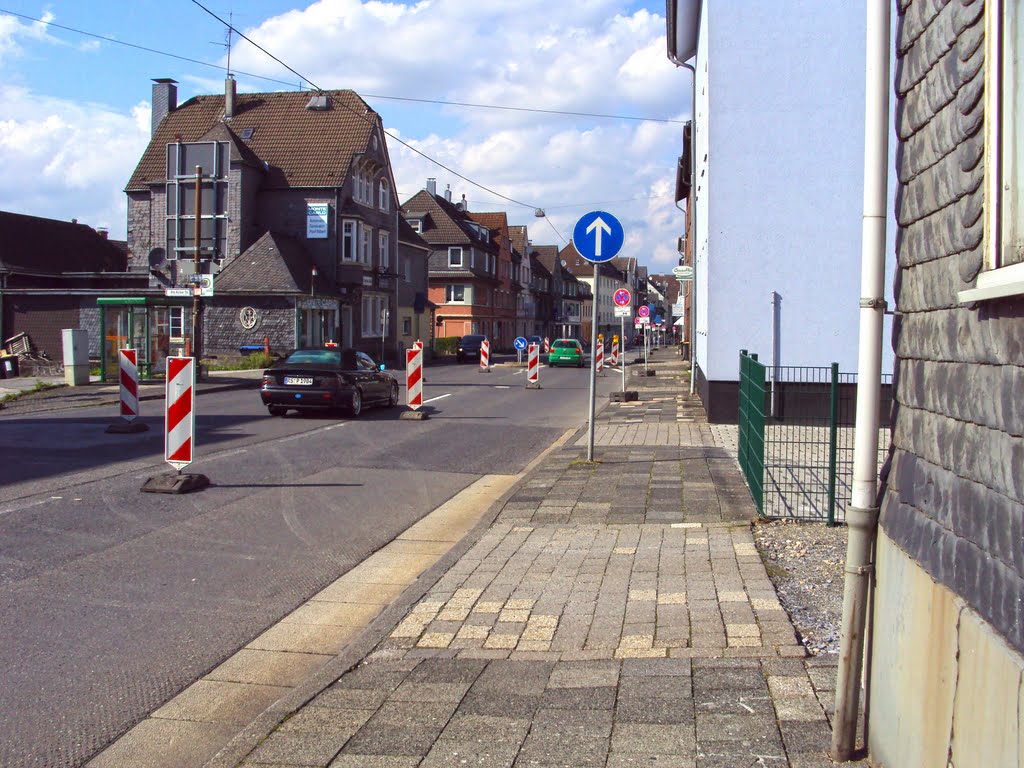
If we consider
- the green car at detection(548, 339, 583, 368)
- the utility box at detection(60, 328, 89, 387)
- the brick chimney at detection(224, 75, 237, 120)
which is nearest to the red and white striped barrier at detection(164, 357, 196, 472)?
the utility box at detection(60, 328, 89, 387)

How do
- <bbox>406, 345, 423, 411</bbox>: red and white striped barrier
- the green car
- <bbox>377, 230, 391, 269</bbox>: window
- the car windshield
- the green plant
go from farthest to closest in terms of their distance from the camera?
the green plant
<bbox>377, 230, 391, 269</bbox>: window
the green car
the car windshield
<bbox>406, 345, 423, 411</bbox>: red and white striped barrier

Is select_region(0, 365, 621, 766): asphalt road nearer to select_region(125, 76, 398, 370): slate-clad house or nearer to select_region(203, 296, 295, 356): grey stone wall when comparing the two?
select_region(203, 296, 295, 356): grey stone wall

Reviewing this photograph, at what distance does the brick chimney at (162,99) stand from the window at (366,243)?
11514 millimetres

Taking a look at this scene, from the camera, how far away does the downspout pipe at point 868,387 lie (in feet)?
12.0

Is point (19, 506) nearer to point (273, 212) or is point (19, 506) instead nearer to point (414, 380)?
point (414, 380)

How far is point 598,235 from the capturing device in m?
11.8

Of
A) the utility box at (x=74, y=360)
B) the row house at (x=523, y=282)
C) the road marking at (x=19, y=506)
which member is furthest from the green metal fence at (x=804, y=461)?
the row house at (x=523, y=282)

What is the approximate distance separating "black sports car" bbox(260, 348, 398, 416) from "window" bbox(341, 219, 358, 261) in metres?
26.4

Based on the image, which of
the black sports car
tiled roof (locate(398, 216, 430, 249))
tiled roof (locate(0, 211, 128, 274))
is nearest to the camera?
the black sports car

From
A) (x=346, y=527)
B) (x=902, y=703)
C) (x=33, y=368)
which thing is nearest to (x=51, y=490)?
(x=346, y=527)

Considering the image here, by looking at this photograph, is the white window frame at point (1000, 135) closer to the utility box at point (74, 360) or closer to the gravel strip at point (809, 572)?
the gravel strip at point (809, 572)

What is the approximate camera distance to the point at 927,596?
3195 millimetres

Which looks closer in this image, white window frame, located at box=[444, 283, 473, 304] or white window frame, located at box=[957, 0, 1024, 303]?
white window frame, located at box=[957, 0, 1024, 303]

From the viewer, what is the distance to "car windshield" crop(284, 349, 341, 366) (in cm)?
1966
